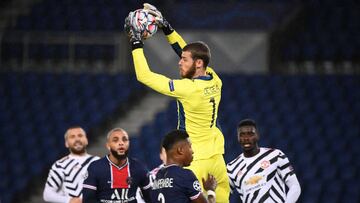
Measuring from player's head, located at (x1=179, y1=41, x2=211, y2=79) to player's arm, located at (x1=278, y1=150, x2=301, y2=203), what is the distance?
5.31 ft

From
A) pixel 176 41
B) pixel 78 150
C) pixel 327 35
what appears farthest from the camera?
pixel 327 35

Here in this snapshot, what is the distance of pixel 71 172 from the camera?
32.5ft

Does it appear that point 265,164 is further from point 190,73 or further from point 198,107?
point 190,73

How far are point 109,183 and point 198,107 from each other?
134 centimetres

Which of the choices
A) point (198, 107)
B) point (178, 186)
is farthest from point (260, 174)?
point (178, 186)

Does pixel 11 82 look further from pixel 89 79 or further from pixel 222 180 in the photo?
pixel 222 180

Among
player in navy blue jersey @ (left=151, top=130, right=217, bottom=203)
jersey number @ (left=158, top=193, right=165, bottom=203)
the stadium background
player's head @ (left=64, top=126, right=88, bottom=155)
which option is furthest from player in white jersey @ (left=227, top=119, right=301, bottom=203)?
the stadium background

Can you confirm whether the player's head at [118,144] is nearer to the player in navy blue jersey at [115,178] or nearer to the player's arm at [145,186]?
the player in navy blue jersey at [115,178]

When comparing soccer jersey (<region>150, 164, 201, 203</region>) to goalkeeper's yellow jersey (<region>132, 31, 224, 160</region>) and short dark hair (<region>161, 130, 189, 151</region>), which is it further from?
goalkeeper's yellow jersey (<region>132, 31, 224, 160</region>)

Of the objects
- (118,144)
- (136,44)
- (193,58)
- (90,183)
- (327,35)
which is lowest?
(90,183)

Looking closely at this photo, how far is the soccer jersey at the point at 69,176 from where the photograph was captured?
32.4 feet

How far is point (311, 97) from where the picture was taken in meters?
15.4

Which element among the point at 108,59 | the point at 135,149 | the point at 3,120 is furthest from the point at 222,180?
the point at 108,59

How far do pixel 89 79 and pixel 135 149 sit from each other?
2.69 m
